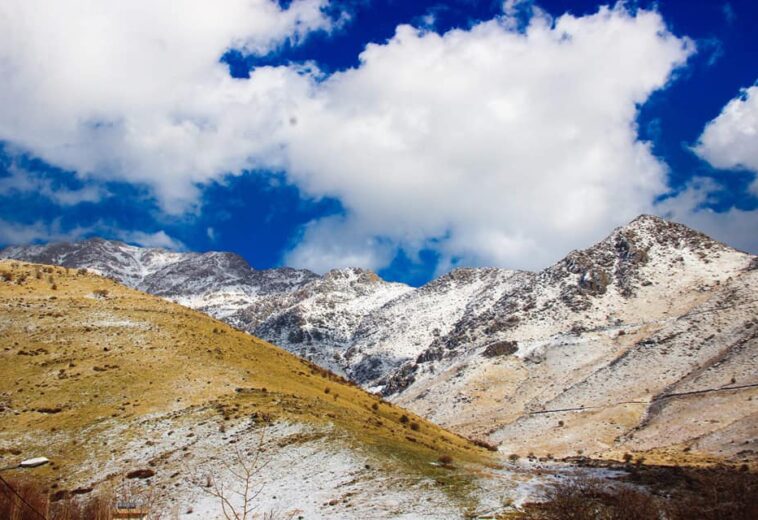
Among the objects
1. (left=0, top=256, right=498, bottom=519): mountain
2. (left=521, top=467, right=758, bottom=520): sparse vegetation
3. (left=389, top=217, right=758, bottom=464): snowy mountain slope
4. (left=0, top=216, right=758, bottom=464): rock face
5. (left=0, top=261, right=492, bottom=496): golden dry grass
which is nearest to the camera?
(left=521, top=467, right=758, bottom=520): sparse vegetation

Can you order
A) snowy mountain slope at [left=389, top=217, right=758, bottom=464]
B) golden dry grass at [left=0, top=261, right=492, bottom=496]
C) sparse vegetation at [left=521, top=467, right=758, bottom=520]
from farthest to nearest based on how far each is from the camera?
snowy mountain slope at [left=389, top=217, right=758, bottom=464], golden dry grass at [left=0, top=261, right=492, bottom=496], sparse vegetation at [left=521, top=467, right=758, bottom=520]

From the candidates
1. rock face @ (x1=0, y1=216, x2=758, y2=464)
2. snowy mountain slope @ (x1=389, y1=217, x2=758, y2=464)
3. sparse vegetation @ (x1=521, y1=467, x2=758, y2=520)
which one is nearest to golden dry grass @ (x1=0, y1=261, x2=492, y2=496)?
sparse vegetation @ (x1=521, y1=467, x2=758, y2=520)

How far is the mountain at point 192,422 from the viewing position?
73.5 ft

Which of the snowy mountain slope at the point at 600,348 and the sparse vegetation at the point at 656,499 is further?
the snowy mountain slope at the point at 600,348

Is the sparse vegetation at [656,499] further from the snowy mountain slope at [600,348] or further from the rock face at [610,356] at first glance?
the snowy mountain slope at [600,348]

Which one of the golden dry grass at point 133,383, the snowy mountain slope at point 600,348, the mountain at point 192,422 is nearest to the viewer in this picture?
the mountain at point 192,422

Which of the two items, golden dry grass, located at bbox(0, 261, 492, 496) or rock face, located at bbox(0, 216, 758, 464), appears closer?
golden dry grass, located at bbox(0, 261, 492, 496)

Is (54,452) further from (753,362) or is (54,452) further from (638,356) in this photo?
(638,356)

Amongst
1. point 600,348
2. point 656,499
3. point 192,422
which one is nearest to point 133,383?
point 192,422

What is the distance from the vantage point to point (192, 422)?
28094 mm

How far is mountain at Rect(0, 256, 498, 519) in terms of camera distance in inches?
882

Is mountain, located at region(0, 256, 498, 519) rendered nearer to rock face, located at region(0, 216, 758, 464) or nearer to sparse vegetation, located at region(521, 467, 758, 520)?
sparse vegetation, located at region(521, 467, 758, 520)

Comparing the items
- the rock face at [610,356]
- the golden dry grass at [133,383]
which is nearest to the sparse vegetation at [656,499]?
the golden dry grass at [133,383]

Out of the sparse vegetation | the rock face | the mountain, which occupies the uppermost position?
the rock face
